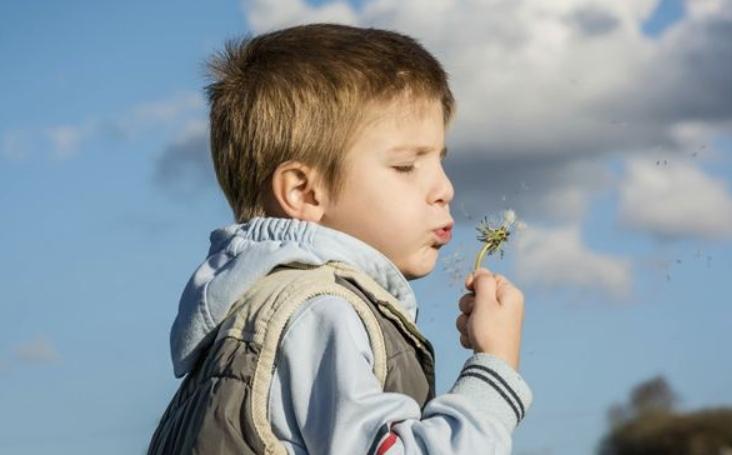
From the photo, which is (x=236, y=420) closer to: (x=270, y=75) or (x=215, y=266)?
(x=215, y=266)

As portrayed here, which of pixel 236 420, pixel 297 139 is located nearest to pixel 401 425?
pixel 236 420

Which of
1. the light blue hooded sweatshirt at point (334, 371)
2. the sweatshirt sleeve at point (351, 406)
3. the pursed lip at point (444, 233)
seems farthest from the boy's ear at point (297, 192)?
the sweatshirt sleeve at point (351, 406)

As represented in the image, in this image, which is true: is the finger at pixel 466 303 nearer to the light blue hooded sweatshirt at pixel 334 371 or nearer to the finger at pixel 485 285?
the finger at pixel 485 285

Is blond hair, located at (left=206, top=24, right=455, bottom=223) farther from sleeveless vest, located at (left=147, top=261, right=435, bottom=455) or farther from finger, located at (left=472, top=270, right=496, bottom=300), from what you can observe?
finger, located at (left=472, top=270, right=496, bottom=300)

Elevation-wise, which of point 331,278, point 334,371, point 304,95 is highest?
point 304,95

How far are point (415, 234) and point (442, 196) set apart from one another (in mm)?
145

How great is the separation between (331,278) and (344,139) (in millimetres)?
496

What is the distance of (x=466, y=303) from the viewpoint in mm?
4871

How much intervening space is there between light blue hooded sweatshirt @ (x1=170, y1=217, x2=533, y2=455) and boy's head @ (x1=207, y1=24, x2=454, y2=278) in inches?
4.7

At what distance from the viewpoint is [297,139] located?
191 inches

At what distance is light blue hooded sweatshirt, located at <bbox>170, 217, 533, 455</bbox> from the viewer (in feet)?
13.9

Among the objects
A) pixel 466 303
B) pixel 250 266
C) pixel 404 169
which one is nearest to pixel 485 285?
pixel 466 303

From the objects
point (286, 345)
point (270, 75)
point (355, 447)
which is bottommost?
point (355, 447)

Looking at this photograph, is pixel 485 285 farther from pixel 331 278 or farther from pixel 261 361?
pixel 261 361
